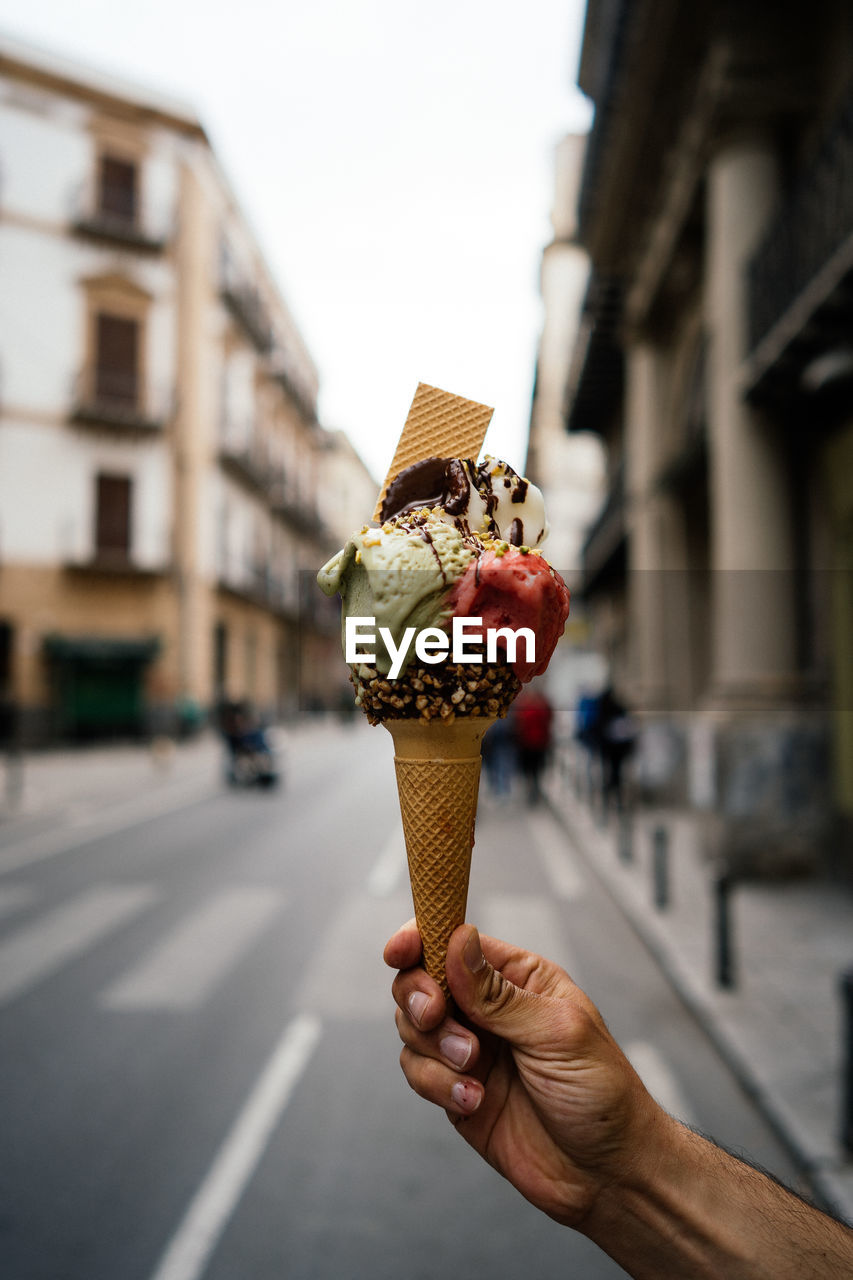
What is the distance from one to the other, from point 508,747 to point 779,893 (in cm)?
802

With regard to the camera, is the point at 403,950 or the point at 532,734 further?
the point at 532,734

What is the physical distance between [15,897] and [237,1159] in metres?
5.81

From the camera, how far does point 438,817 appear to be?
5.89ft

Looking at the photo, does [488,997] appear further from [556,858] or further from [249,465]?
[249,465]

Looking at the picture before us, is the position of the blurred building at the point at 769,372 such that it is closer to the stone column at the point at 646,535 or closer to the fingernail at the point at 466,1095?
the stone column at the point at 646,535

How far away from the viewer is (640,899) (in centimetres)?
860

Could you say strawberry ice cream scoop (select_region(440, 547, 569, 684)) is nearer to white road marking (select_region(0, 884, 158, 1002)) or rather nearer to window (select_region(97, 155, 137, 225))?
white road marking (select_region(0, 884, 158, 1002))

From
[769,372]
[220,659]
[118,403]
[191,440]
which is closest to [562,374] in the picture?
[191,440]

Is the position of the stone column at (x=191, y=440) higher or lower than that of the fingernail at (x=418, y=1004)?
higher

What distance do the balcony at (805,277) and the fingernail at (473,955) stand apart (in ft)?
22.5

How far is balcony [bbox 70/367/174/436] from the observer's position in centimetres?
2820

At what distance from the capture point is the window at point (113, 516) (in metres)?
29.0

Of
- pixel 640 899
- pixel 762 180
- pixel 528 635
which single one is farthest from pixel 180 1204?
pixel 762 180

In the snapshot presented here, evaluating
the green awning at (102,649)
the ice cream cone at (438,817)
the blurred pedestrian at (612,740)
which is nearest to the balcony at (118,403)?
the green awning at (102,649)
